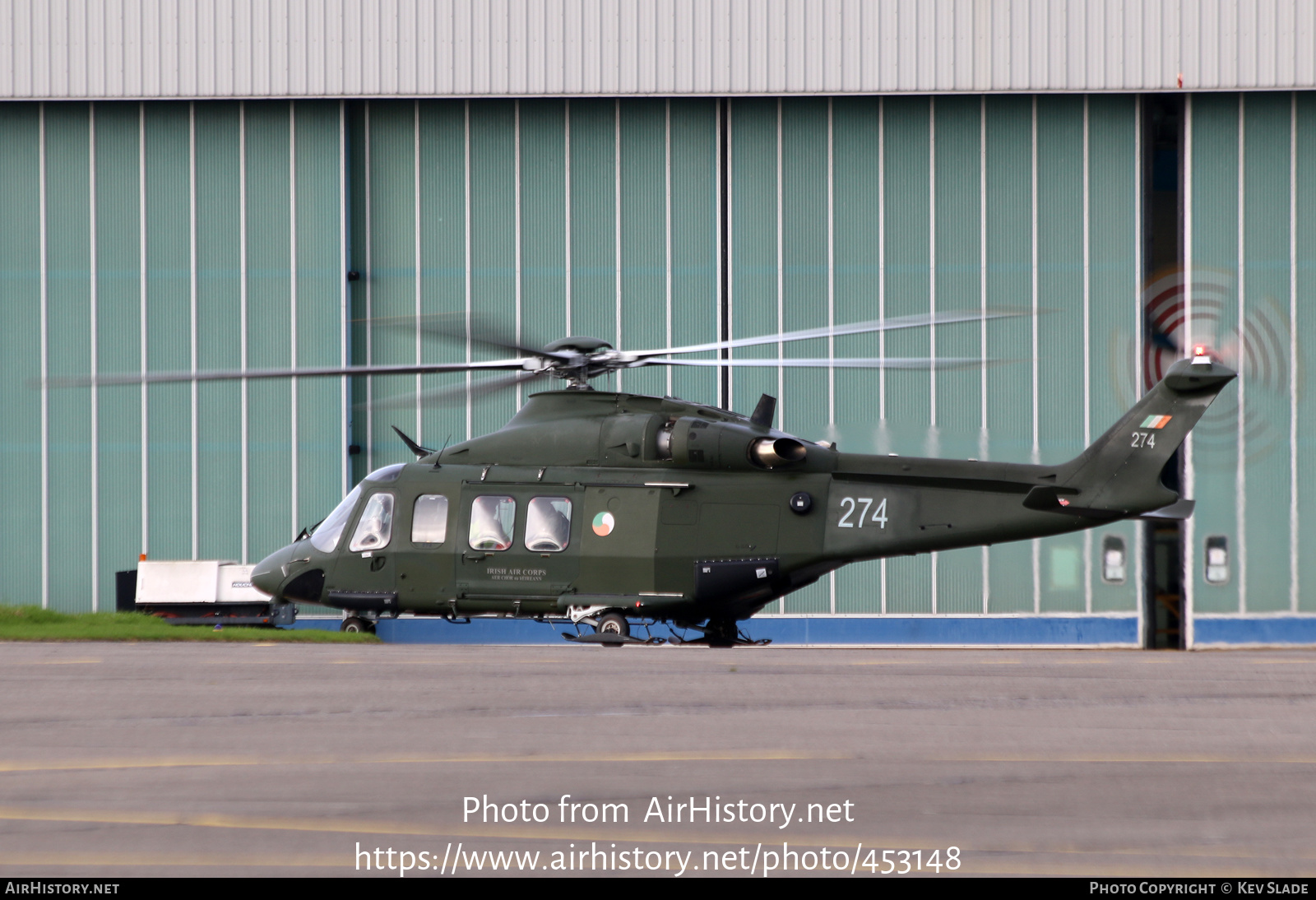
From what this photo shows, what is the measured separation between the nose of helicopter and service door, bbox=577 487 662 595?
4.15 meters

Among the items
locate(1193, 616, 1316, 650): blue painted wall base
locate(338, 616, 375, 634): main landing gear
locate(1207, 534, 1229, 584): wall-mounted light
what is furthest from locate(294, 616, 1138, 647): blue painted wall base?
locate(338, 616, 375, 634): main landing gear

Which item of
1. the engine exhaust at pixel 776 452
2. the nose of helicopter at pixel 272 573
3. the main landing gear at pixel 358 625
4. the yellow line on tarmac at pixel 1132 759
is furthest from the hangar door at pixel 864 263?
the yellow line on tarmac at pixel 1132 759

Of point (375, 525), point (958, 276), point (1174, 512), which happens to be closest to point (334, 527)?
point (375, 525)

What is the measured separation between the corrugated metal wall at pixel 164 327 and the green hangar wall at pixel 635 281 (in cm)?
6

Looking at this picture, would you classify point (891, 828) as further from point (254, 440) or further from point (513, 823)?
point (254, 440)

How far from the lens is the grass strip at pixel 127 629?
15117 mm

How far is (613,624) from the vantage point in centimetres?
1373

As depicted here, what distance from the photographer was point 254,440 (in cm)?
2427

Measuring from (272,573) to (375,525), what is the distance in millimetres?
1716

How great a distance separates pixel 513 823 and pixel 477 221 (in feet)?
74.4

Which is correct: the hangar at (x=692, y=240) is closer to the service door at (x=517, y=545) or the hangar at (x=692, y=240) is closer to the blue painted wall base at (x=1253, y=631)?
the blue painted wall base at (x=1253, y=631)

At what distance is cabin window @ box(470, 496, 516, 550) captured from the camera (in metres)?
14.1

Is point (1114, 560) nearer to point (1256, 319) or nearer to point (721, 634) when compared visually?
point (1256, 319)

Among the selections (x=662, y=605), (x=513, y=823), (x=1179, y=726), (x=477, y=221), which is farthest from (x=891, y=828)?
(x=477, y=221)
